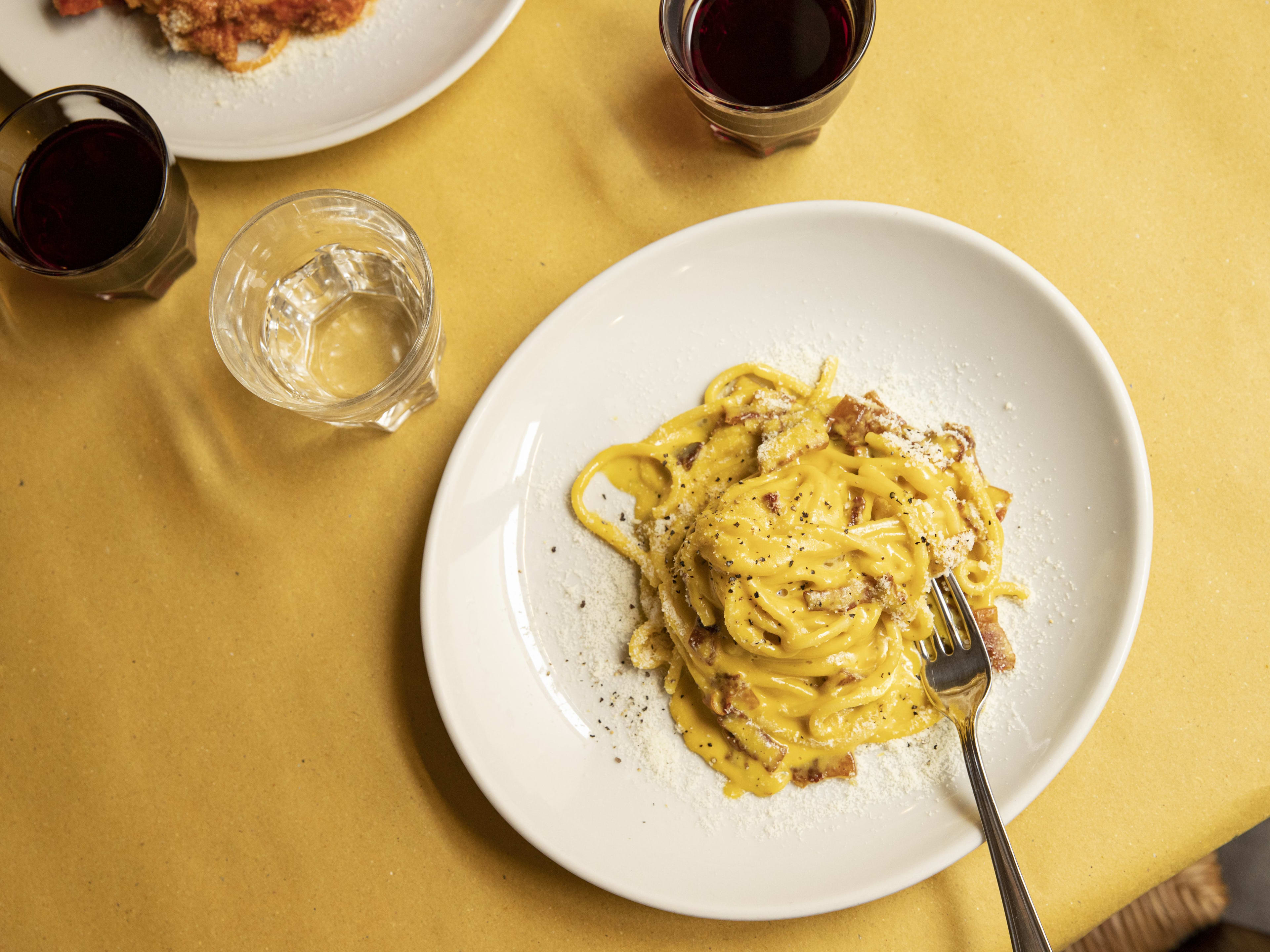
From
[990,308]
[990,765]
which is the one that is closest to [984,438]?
[990,308]

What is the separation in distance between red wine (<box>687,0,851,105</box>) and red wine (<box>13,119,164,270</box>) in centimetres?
135

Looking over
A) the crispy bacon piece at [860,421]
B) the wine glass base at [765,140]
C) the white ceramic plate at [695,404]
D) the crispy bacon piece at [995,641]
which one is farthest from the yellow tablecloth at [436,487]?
the crispy bacon piece at [860,421]

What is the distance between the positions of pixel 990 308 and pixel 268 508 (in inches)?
73.0

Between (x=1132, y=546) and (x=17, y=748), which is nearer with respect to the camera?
(x=1132, y=546)

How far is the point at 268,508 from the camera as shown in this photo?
2.21 m

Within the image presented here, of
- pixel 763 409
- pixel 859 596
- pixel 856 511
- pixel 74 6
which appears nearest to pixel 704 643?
pixel 859 596

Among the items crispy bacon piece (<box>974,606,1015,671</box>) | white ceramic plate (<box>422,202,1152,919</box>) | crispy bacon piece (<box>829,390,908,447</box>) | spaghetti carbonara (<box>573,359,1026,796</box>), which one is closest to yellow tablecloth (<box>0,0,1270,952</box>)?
white ceramic plate (<box>422,202,1152,919</box>)

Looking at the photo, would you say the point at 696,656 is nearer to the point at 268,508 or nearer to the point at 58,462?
the point at 268,508

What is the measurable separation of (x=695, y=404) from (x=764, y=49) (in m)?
0.85

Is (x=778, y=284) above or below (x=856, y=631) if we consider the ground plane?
above

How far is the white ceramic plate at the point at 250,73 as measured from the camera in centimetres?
216

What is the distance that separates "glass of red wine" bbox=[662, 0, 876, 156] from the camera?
199cm

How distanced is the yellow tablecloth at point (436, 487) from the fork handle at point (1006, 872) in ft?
0.73

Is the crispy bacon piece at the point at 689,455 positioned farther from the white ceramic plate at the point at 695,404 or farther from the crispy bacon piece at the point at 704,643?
the crispy bacon piece at the point at 704,643
